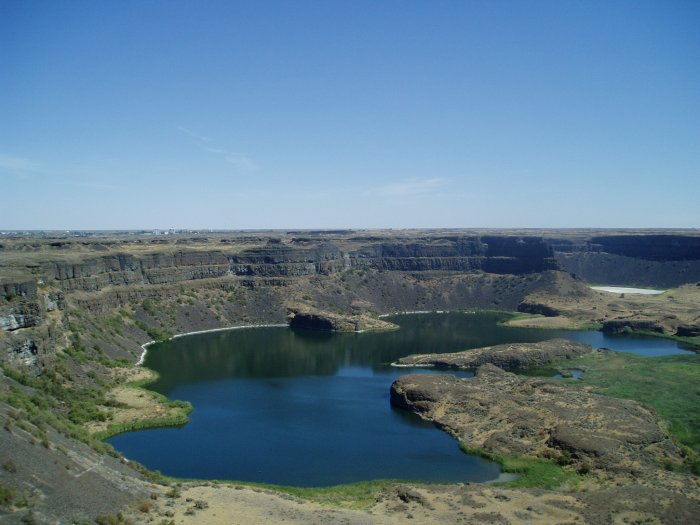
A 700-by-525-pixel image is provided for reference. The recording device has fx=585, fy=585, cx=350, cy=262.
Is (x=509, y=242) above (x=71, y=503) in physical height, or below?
above

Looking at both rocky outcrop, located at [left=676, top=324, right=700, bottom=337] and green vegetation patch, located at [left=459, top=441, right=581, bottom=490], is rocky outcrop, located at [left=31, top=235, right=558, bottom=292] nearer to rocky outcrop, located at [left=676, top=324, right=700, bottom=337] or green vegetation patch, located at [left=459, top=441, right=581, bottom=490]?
rocky outcrop, located at [left=676, top=324, right=700, bottom=337]

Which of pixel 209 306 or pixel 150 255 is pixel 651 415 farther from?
pixel 150 255

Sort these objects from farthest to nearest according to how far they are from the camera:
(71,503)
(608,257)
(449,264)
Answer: (608,257) < (449,264) < (71,503)

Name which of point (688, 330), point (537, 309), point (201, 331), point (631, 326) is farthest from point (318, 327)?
point (688, 330)

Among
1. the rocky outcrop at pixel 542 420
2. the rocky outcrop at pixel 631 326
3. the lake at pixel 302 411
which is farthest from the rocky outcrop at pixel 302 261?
the rocky outcrop at pixel 542 420

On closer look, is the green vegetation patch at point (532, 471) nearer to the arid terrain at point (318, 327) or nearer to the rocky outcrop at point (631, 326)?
the arid terrain at point (318, 327)

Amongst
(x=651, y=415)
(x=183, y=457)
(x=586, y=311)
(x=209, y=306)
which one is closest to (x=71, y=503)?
(x=183, y=457)

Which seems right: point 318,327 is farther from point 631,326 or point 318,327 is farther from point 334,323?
point 631,326

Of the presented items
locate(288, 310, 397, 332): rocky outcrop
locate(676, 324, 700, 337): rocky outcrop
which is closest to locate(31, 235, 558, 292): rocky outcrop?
locate(288, 310, 397, 332): rocky outcrop
